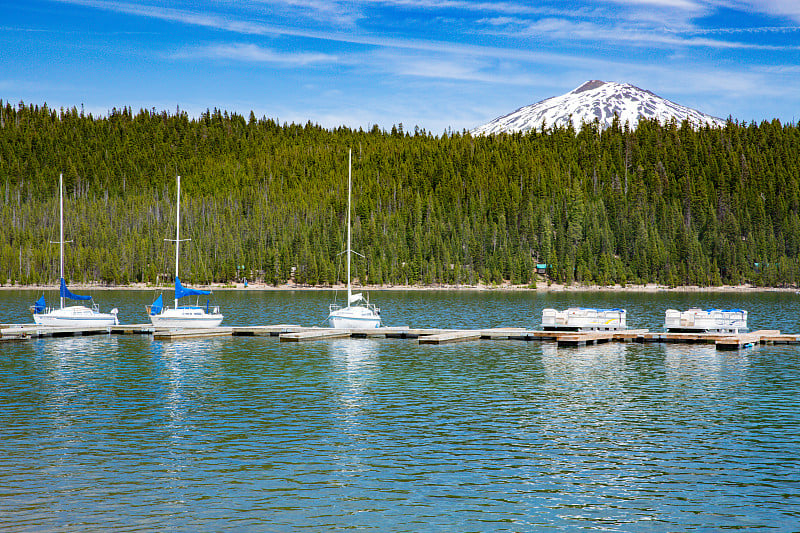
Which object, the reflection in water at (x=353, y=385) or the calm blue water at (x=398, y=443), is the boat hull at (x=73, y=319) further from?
the reflection in water at (x=353, y=385)

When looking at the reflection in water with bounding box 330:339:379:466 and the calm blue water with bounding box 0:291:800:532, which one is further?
the reflection in water with bounding box 330:339:379:466

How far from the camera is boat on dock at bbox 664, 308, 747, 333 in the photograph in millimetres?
53906

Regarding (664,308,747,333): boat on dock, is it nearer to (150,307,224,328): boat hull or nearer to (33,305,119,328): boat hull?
(150,307,224,328): boat hull

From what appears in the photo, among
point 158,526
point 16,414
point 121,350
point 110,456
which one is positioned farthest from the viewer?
point 121,350

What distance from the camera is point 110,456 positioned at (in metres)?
23.7

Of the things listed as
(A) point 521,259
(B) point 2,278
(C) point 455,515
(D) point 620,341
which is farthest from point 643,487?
(B) point 2,278

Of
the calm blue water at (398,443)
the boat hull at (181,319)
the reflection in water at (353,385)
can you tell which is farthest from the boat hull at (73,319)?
the reflection in water at (353,385)

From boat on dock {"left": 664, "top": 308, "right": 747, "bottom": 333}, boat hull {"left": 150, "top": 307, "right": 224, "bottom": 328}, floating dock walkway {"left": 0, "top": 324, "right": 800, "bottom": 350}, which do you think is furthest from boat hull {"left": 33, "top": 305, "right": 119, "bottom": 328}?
boat on dock {"left": 664, "top": 308, "right": 747, "bottom": 333}

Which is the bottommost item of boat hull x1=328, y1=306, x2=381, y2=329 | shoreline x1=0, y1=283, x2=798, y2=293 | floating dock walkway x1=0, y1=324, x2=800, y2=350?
floating dock walkway x1=0, y1=324, x2=800, y2=350

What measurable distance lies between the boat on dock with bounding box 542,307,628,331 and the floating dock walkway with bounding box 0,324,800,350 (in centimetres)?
98

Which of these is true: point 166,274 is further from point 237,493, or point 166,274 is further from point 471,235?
point 237,493

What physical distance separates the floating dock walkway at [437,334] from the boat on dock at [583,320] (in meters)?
0.98

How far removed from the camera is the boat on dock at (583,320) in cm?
5538

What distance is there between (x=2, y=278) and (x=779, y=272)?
165555 mm
